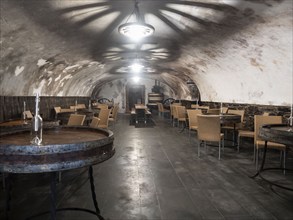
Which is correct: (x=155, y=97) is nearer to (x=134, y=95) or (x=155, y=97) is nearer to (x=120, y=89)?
(x=134, y=95)

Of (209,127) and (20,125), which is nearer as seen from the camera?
(20,125)

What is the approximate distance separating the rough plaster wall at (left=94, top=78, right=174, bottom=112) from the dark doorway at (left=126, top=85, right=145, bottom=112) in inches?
9.3

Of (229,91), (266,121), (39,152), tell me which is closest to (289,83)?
(266,121)

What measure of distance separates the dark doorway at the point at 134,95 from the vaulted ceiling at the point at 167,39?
34.4 ft

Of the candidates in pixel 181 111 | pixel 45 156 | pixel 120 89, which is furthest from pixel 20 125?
pixel 120 89

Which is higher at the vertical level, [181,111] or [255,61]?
[255,61]

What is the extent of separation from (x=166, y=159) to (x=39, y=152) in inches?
137

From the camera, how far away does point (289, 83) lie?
515 cm

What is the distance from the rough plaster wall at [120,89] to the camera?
18531mm

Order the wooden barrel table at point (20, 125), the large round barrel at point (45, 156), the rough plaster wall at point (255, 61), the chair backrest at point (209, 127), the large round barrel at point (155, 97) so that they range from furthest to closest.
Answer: the large round barrel at point (155, 97), the chair backrest at point (209, 127), the rough plaster wall at point (255, 61), the wooden barrel table at point (20, 125), the large round barrel at point (45, 156)

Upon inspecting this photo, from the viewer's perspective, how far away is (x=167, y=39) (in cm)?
615

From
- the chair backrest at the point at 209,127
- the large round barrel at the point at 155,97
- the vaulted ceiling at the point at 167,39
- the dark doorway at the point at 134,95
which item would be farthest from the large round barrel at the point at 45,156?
the dark doorway at the point at 134,95

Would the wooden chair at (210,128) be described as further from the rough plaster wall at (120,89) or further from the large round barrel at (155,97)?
the rough plaster wall at (120,89)

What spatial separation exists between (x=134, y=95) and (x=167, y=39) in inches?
505
